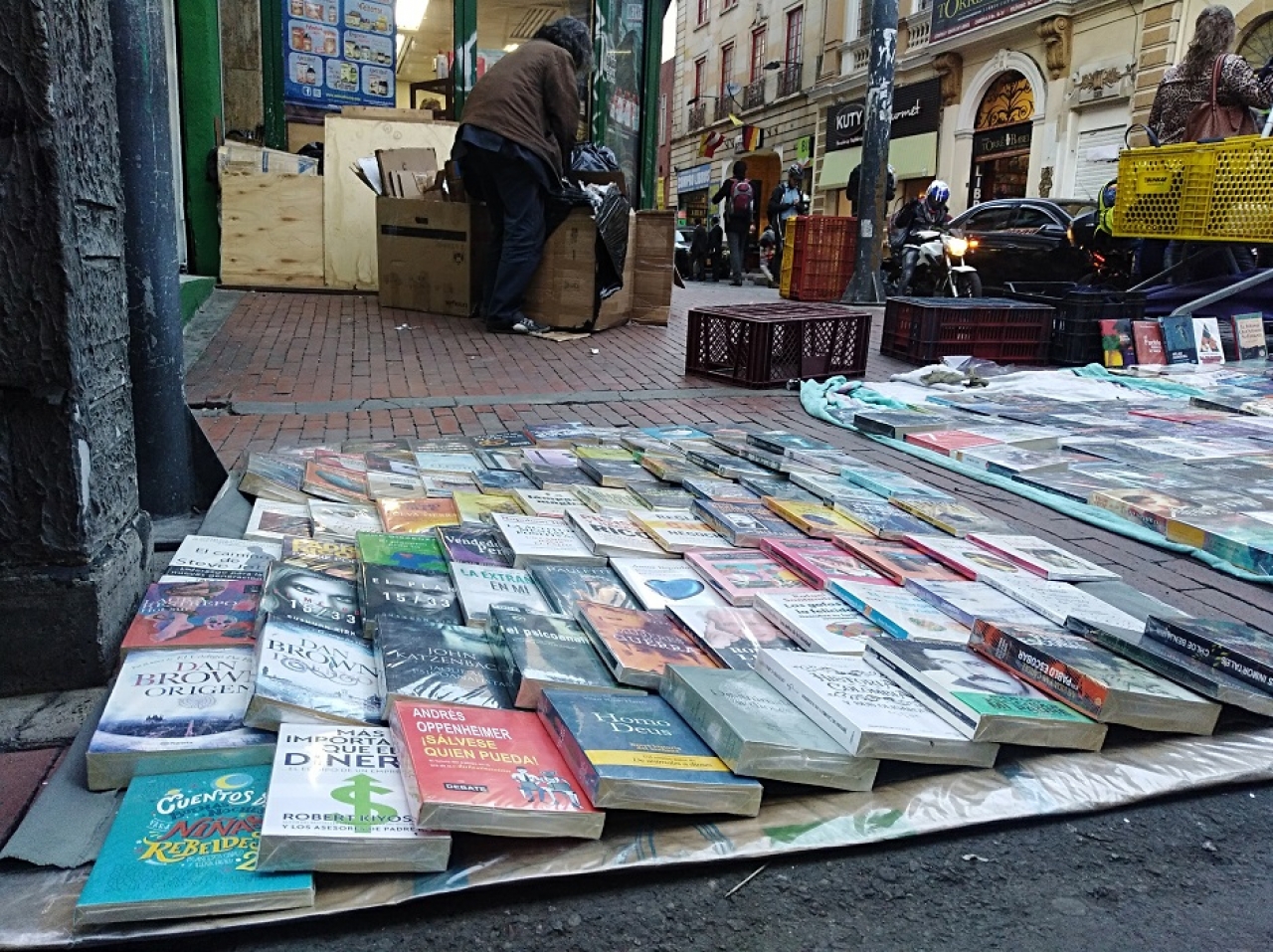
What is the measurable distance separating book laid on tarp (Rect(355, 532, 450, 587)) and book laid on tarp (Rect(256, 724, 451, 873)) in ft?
2.34

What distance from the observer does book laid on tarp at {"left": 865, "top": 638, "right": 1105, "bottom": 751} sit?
5.29 ft

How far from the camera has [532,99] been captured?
20.3 feet

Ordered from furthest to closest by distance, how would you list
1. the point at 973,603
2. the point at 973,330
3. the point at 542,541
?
the point at 973,330 < the point at 542,541 < the point at 973,603

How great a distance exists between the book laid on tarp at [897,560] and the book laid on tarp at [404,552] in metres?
0.92

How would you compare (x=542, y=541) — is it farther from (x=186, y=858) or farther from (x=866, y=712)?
(x=186, y=858)

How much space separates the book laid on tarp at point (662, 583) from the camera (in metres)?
2.09

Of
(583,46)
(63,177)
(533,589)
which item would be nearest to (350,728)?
(533,589)

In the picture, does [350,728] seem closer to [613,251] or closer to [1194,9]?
[613,251]

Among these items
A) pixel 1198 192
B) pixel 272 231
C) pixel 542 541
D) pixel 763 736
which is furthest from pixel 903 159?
pixel 763 736

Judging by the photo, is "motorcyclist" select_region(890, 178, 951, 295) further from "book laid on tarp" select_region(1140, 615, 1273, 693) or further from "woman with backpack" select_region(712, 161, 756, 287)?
"book laid on tarp" select_region(1140, 615, 1273, 693)

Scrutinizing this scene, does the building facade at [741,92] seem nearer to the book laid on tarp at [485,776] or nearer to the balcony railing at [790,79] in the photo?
the balcony railing at [790,79]

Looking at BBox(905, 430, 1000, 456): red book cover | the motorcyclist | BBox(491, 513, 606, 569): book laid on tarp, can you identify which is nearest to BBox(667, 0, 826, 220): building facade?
the motorcyclist

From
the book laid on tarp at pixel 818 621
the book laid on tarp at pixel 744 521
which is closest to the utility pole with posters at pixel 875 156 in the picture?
the book laid on tarp at pixel 744 521

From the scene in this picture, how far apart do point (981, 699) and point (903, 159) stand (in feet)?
75.2
